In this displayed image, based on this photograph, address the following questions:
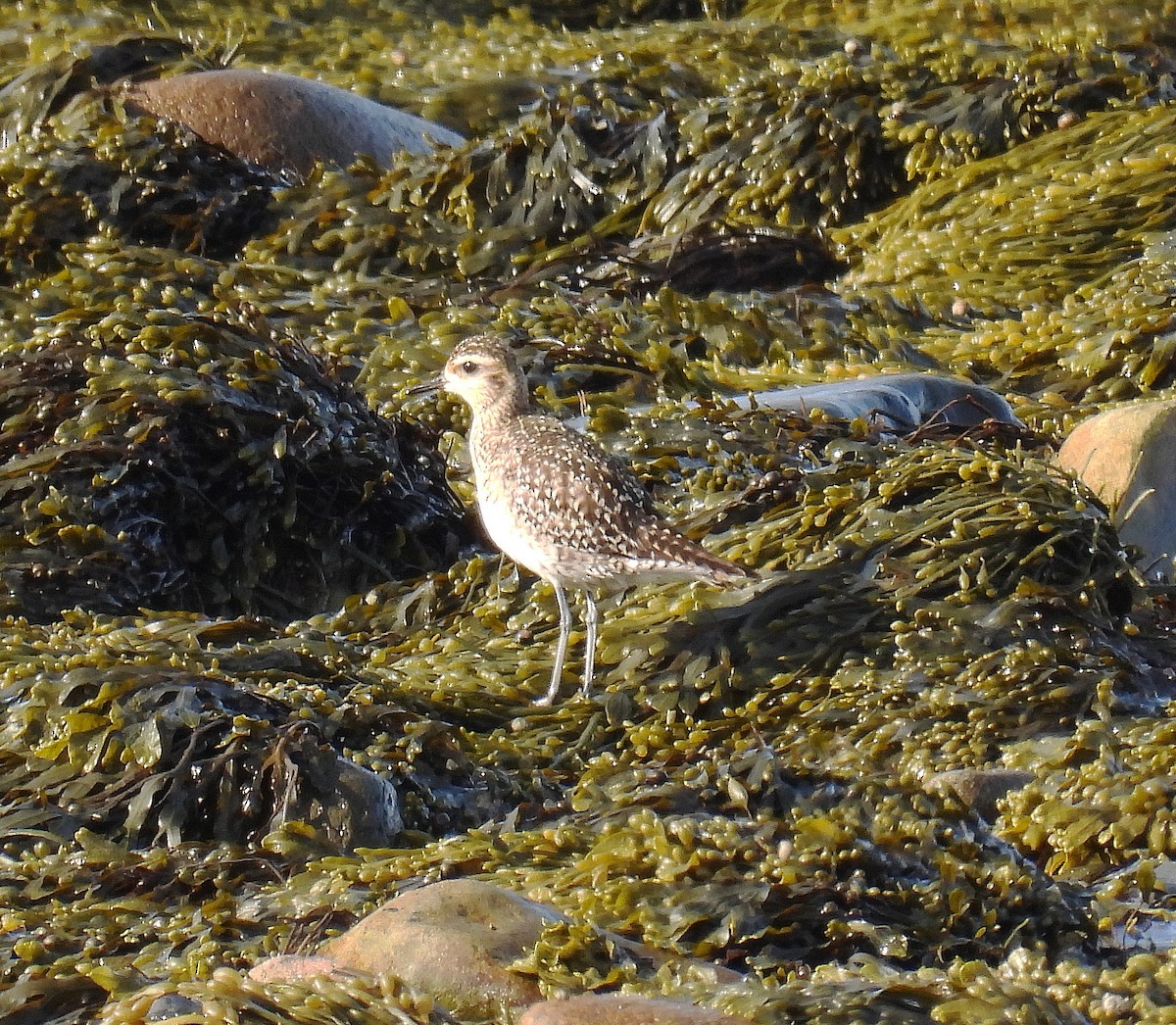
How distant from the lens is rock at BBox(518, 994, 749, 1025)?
2.65m

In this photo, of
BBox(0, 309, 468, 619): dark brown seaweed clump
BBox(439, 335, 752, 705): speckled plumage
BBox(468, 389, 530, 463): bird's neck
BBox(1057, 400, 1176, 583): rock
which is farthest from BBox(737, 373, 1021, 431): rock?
BBox(0, 309, 468, 619): dark brown seaweed clump

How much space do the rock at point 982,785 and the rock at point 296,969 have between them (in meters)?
1.42

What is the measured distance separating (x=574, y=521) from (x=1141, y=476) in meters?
1.69

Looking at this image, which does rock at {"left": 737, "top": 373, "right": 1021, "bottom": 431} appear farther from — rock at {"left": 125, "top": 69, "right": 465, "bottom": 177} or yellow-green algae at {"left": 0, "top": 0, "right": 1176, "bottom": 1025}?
rock at {"left": 125, "top": 69, "right": 465, "bottom": 177}

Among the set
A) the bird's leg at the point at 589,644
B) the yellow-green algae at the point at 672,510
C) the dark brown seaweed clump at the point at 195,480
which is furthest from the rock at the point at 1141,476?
the dark brown seaweed clump at the point at 195,480

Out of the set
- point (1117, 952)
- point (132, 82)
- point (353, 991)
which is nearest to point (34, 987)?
point (353, 991)

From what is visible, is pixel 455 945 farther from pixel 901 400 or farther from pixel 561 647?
pixel 901 400

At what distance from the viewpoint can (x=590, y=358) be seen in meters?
6.46

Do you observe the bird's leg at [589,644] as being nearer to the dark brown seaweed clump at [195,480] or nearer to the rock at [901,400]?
the dark brown seaweed clump at [195,480]

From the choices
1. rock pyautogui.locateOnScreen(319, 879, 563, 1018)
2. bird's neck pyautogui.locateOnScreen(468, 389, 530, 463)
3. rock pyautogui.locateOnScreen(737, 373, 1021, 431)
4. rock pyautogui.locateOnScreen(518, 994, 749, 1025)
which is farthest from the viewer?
rock pyautogui.locateOnScreen(737, 373, 1021, 431)

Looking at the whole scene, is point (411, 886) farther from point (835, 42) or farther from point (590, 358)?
point (835, 42)

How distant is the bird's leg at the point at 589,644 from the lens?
4.67 m

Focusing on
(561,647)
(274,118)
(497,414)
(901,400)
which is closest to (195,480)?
(497,414)

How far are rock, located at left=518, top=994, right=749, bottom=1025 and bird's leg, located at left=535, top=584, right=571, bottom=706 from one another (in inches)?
77.5
